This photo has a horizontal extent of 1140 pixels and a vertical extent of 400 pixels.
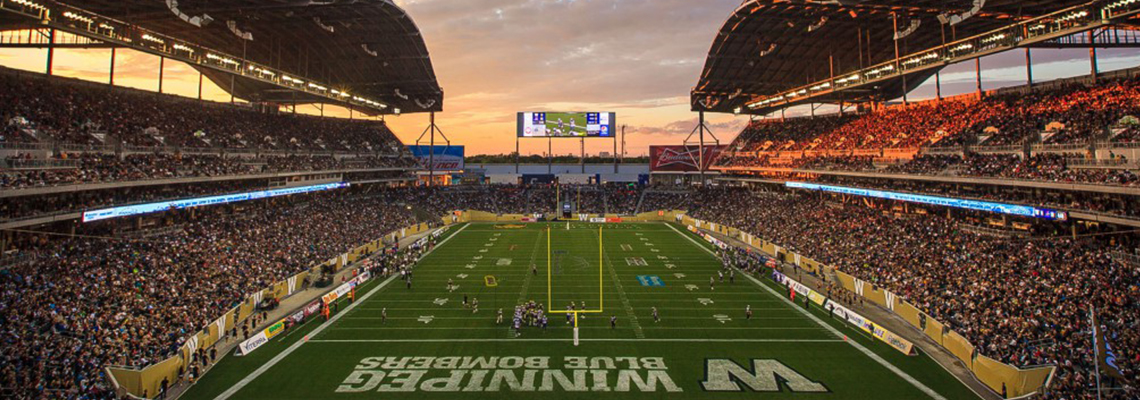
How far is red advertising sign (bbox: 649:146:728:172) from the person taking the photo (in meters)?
73.1

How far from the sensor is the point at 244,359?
63.6 ft

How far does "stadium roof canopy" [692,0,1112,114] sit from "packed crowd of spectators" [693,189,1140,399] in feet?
45.2

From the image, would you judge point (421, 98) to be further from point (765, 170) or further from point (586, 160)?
point (586, 160)

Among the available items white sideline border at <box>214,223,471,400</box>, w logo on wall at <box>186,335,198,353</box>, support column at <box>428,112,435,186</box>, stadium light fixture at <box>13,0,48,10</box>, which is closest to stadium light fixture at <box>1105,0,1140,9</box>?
white sideline border at <box>214,223,471,400</box>

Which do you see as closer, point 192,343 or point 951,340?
point 192,343

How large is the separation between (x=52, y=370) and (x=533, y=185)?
6090 cm

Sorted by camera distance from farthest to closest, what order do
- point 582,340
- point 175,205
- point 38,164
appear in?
point 175,205 < point 38,164 < point 582,340

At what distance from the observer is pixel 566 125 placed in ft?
224

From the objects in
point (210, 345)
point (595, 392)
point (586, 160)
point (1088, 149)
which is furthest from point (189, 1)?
point (586, 160)

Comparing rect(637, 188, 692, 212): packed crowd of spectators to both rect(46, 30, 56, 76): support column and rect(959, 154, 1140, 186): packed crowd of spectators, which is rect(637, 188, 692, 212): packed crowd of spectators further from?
rect(46, 30, 56, 76): support column

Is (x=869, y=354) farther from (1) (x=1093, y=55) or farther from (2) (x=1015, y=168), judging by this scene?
(1) (x=1093, y=55)

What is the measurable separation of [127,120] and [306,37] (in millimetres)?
14999

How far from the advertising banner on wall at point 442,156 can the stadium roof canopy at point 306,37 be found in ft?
34.4

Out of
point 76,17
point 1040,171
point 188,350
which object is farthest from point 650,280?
point 76,17
